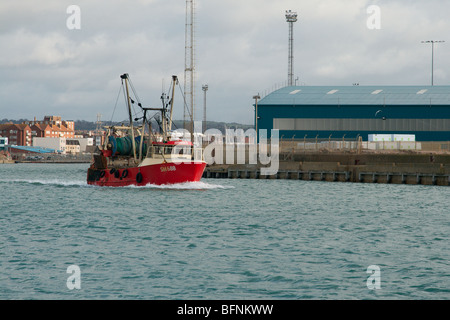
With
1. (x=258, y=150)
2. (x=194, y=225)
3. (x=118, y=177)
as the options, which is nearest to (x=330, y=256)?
(x=194, y=225)

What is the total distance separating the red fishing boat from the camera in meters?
62.3

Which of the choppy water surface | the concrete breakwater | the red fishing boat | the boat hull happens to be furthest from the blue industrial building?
the choppy water surface

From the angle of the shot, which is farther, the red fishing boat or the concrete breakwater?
the concrete breakwater

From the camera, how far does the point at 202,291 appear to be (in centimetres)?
2194

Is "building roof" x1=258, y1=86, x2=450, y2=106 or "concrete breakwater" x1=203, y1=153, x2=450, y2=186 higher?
"building roof" x1=258, y1=86, x2=450, y2=106

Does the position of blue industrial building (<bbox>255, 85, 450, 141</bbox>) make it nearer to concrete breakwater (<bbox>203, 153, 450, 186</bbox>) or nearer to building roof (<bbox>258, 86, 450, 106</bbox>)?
building roof (<bbox>258, 86, 450, 106</bbox>)

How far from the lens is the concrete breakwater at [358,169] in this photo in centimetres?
7619

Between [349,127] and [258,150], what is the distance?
1743 cm

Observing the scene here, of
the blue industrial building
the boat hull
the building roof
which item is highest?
the building roof

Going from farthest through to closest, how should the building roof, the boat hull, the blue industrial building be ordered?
the building roof, the blue industrial building, the boat hull

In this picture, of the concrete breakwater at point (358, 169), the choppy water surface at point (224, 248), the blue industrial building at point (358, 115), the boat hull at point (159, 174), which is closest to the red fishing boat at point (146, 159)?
the boat hull at point (159, 174)

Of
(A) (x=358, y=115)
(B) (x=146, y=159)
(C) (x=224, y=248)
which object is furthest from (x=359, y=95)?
(C) (x=224, y=248)
